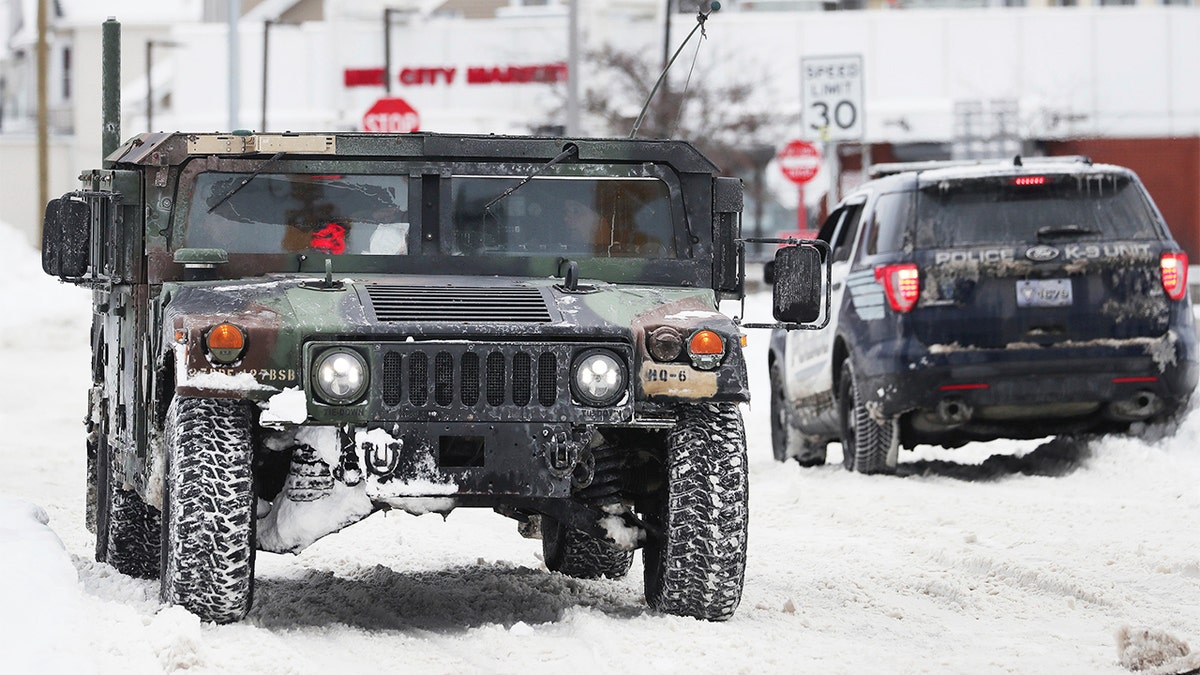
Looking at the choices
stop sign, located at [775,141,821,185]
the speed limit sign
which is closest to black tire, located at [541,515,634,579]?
the speed limit sign

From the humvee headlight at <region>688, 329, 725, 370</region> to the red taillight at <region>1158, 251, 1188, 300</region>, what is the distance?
19.0 ft

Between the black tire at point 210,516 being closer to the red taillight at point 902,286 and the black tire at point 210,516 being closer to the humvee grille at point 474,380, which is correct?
the humvee grille at point 474,380

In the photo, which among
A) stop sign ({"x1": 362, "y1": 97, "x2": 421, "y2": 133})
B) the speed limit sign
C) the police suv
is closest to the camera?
the police suv

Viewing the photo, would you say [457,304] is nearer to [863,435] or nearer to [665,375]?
[665,375]

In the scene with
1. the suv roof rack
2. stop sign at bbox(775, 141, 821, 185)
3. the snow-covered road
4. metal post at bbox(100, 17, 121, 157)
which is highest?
stop sign at bbox(775, 141, 821, 185)

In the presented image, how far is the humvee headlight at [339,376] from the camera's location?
7.25m

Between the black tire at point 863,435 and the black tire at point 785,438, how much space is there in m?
1.45

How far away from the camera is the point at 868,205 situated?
534 inches

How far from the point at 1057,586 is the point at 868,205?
4981 mm

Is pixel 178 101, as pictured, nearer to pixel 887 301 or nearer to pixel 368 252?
pixel 887 301

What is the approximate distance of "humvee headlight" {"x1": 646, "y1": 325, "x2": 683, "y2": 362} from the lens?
24.5 ft

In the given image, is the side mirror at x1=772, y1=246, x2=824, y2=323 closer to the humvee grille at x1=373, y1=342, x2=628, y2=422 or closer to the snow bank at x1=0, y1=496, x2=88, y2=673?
the humvee grille at x1=373, y1=342, x2=628, y2=422

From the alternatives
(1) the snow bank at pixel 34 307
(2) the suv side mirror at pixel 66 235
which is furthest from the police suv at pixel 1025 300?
(1) the snow bank at pixel 34 307

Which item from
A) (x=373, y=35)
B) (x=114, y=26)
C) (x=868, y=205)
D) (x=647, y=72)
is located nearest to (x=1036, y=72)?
(x=647, y=72)
